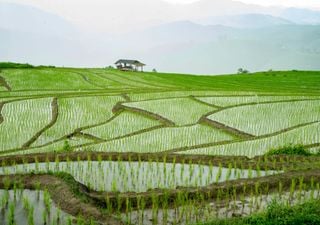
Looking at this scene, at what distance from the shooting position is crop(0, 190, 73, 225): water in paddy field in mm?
6777

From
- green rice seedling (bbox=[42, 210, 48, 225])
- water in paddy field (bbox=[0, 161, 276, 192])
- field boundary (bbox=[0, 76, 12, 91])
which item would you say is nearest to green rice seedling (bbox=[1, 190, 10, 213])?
green rice seedling (bbox=[42, 210, 48, 225])

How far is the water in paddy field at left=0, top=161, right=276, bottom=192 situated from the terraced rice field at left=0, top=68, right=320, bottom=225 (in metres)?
0.03

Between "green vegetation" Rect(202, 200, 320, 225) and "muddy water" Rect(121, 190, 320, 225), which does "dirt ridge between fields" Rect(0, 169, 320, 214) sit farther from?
"green vegetation" Rect(202, 200, 320, 225)

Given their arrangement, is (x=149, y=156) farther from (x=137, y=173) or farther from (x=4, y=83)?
(x=4, y=83)

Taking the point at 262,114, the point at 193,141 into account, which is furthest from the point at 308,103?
the point at 193,141

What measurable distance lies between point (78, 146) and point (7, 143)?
319 centimetres

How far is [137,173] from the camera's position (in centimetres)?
970

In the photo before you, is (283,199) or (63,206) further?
(283,199)

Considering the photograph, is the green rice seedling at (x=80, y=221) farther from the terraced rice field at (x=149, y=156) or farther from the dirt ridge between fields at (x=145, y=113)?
the dirt ridge between fields at (x=145, y=113)

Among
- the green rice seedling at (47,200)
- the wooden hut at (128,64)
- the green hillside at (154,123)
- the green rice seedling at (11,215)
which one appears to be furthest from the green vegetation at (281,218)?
the wooden hut at (128,64)

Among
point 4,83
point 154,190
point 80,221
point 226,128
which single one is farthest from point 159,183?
point 4,83

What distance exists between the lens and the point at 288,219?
612cm

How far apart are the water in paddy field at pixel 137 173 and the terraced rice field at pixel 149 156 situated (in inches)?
1.0

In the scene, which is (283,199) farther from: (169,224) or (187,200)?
(169,224)
